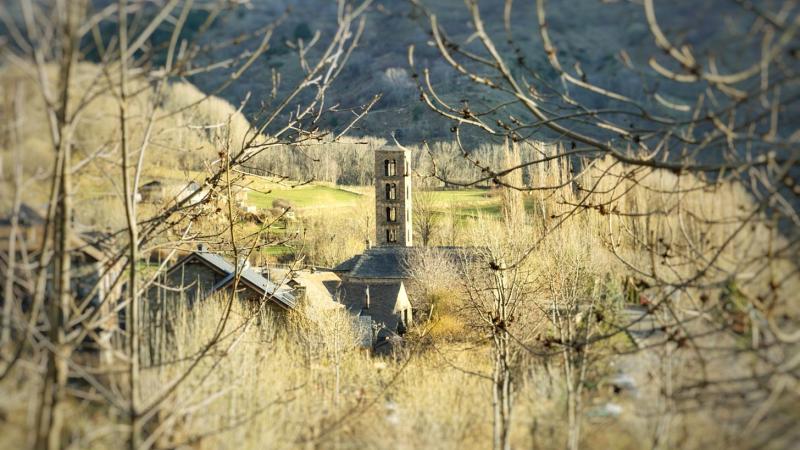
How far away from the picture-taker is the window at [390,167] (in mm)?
35897

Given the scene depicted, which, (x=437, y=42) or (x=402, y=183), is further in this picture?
(x=402, y=183)

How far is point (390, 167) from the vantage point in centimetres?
3725

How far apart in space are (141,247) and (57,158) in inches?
55.3

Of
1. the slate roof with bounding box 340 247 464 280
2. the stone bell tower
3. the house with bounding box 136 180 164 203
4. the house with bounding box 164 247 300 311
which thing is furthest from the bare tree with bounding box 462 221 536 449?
the stone bell tower

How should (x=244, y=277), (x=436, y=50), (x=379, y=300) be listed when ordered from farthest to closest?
1. (x=379, y=300)
2. (x=436, y=50)
3. (x=244, y=277)

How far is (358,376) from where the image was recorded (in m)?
14.9

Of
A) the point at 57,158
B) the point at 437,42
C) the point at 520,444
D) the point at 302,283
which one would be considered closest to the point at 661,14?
the point at 437,42

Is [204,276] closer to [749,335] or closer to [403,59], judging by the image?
[749,335]

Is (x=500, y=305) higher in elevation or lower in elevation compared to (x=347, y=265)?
higher

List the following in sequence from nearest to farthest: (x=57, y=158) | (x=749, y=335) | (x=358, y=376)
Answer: (x=57, y=158) < (x=749, y=335) < (x=358, y=376)

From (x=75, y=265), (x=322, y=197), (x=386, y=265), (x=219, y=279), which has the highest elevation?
(x=322, y=197)

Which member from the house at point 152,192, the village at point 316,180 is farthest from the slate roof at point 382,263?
the house at point 152,192

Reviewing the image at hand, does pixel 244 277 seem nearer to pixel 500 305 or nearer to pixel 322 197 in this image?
pixel 322 197

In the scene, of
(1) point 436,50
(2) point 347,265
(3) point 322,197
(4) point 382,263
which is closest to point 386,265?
(4) point 382,263
